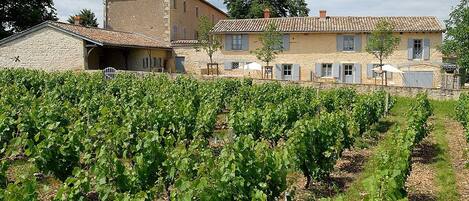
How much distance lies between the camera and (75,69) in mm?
25281

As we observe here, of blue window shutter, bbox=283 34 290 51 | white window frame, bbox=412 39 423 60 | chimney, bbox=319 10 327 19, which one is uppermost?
chimney, bbox=319 10 327 19

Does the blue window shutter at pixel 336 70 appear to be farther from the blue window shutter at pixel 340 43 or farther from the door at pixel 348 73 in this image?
the blue window shutter at pixel 340 43

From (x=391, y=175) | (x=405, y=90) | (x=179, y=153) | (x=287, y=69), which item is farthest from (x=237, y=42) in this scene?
(x=391, y=175)

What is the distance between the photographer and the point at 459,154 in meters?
9.85

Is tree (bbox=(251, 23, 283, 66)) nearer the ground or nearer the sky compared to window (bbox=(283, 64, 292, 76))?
nearer the sky

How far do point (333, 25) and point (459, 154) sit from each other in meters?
19.1

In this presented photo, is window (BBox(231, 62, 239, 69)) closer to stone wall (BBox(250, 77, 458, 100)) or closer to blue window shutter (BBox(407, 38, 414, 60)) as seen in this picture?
stone wall (BBox(250, 77, 458, 100))

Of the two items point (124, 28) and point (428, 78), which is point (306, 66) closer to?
point (428, 78)

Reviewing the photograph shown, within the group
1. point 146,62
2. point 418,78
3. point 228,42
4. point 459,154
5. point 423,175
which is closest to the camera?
point 423,175

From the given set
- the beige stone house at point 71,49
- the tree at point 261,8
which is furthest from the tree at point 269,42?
the tree at point 261,8

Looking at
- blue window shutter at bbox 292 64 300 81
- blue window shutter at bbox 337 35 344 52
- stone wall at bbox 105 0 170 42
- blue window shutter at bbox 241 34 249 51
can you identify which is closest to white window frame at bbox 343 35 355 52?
blue window shutter at bbox 337 35 344 52

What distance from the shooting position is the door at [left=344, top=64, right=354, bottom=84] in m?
27.7

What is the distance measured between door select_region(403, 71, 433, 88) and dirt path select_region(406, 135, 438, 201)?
53.6 feet

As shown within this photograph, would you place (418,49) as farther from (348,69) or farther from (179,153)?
(179,153)
